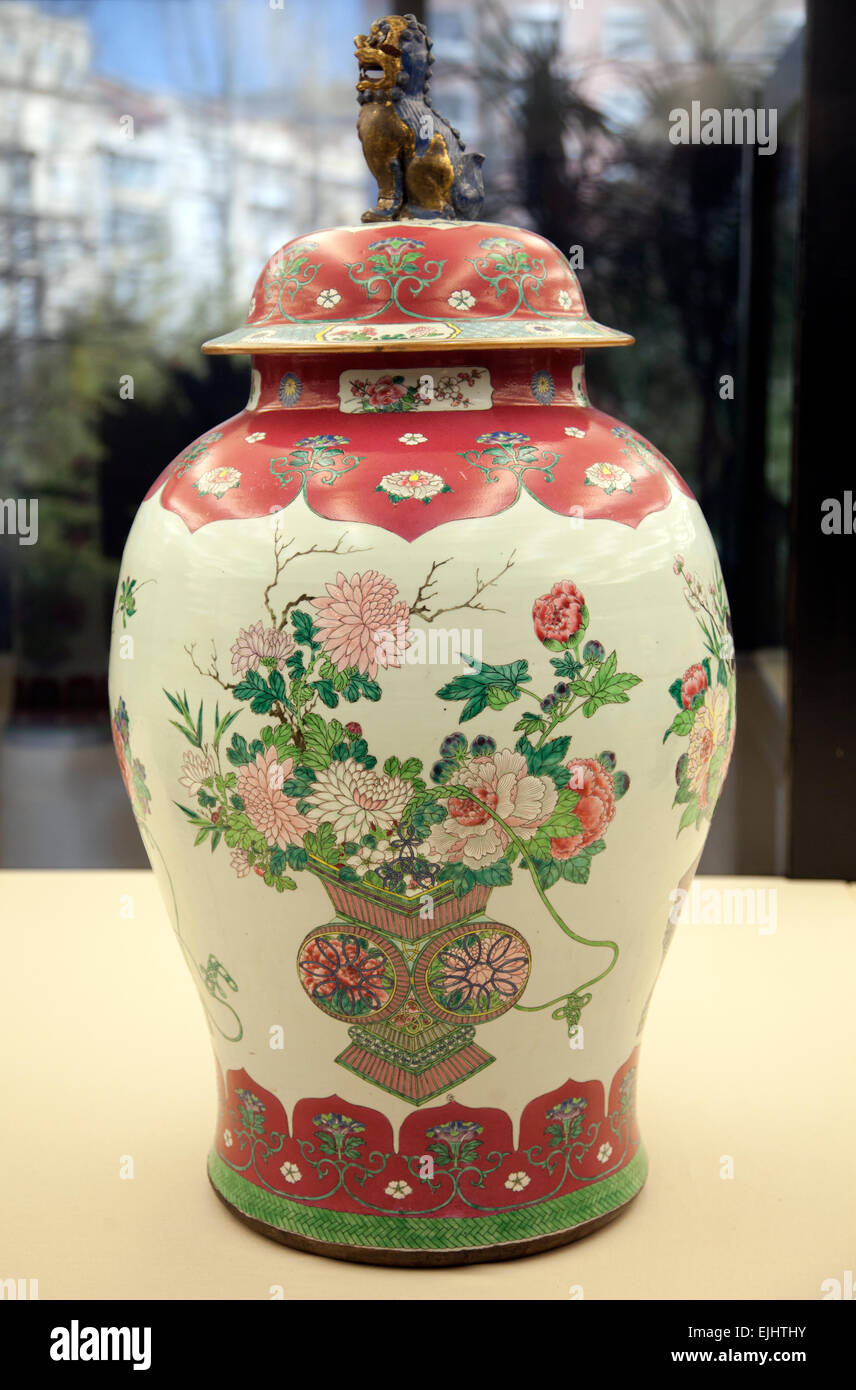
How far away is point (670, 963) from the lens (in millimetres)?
2895

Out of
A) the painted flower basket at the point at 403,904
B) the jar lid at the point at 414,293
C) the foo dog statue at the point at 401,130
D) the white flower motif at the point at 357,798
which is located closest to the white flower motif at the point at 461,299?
the jar lid at the point at 414,293

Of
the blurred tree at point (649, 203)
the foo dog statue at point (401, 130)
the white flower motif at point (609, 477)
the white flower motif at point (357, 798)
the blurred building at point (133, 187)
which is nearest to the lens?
the white flower motif at point (357, 798)

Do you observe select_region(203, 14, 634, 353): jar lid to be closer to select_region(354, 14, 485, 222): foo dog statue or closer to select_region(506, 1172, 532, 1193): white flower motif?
select_region(354, 14, 485, 222): foo dog statue

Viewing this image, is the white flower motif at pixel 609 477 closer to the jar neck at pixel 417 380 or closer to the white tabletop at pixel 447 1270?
the jar neck at pixel 417 380

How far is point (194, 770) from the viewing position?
1.78 metres

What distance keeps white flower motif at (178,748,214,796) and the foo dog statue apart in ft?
2.31

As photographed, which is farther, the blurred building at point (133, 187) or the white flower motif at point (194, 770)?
the blurred building at point (133, 187)

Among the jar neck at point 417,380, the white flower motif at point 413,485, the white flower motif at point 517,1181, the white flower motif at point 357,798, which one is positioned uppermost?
the jar neck at point 417,380

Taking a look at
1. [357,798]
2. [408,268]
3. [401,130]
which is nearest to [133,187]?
[401,130]

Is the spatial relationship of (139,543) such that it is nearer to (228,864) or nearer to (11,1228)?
(228,864)

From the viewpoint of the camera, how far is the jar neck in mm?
1804

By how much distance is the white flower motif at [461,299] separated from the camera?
71.2 inches

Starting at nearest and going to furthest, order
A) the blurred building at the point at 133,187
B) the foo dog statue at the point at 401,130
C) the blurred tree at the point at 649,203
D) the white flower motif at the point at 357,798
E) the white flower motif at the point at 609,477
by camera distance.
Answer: the white flower motif at the point at 357,798, the white flower motif at the point at 609,477, the foo dog statue at the point at 401,130, the blurred tree at the point at 649,203, the blurred building at the point at 133,187

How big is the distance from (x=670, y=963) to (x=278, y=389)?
146cm
